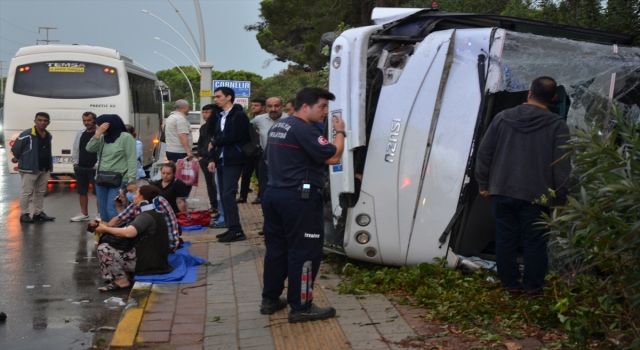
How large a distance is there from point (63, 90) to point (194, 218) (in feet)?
29.1

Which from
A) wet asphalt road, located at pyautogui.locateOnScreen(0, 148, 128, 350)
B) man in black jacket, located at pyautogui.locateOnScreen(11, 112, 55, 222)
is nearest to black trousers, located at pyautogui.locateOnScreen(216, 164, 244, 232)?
wet asphalt road, located at pyautogui.locateOnScreen(0, 148, 128, 350)

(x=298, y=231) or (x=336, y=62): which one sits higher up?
(x=336, y=62)

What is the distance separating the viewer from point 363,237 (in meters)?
6.99

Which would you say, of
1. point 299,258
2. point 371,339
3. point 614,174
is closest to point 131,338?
point 299,258

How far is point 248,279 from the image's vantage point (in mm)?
7496

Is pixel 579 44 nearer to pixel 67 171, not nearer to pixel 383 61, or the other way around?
pixel 383 61

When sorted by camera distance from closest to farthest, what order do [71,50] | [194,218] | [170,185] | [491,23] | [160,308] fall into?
1. [160,308]
2. [491,23]
3. [170,185]
4. [194,218]
5. [71,50]

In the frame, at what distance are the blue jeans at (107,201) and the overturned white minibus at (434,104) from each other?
3865 mm

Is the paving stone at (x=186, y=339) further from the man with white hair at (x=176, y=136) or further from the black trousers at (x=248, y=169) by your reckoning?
the man with white hair at (x=176, y=136)

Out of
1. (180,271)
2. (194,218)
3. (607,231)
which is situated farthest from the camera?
(194,218)

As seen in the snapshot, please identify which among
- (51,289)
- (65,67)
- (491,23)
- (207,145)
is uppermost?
(65,67)

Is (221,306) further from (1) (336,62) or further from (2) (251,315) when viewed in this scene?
(1) (336,62)

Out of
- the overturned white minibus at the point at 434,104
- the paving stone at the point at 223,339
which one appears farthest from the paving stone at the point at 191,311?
the overturned white minibus at the point at 434,104

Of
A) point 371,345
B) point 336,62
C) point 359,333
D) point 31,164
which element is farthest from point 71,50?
point 371,345
